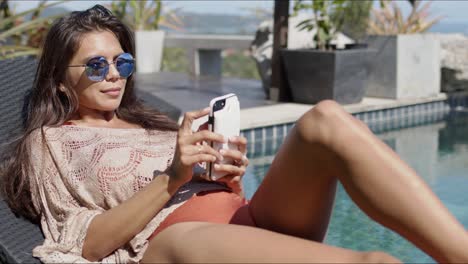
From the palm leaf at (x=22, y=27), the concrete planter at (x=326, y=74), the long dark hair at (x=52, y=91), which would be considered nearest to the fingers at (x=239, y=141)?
the long dark hair at (x=52, y=91)

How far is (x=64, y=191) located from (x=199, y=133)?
1.74 ft

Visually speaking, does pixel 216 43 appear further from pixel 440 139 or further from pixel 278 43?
pixel 440 139

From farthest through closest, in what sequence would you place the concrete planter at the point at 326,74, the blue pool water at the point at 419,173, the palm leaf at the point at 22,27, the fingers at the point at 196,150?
the concrete planter at the point at 326,74
the palm leaf at the point at 22,27
the blue pool water at the point at 419,173
the fingers at the point at 196,150

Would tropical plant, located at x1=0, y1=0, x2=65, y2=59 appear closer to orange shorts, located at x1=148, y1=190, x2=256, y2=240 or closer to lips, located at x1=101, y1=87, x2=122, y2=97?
lips, located at x1=101, y1=87, x2=122, y2=97

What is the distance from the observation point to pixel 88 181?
2264 millimetres

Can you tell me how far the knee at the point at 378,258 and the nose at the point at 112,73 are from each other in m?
1.17

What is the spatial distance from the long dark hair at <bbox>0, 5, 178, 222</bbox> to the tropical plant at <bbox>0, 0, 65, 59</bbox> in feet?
7.88

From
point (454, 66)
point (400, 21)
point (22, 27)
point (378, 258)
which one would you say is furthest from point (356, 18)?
point (378, 258)

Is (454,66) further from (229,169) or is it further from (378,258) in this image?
(378,258)

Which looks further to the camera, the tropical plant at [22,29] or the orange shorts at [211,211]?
the tropical plant at [22,29]

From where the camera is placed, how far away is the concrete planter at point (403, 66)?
27.6ft

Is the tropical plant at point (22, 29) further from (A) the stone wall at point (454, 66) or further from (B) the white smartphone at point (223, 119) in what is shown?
(A) the stone wall at point (454, 66)

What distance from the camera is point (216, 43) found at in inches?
482

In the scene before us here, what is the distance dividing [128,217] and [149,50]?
10.1m
